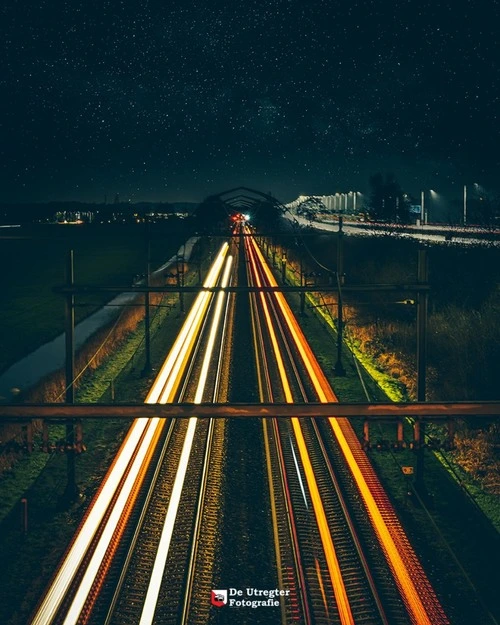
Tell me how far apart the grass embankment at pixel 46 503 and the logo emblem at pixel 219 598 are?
243 centimetres

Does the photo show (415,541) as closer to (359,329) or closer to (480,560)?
(480,560)

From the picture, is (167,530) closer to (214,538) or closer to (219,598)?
(214,538)

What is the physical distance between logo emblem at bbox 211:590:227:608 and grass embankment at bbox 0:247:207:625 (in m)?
2.43

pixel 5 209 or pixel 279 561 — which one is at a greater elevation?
pixel 5 209

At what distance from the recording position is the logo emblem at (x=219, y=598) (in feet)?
26.5

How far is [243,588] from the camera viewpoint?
8.45 meters

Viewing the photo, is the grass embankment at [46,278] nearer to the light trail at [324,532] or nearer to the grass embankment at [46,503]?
the grass embankment at [46,503]

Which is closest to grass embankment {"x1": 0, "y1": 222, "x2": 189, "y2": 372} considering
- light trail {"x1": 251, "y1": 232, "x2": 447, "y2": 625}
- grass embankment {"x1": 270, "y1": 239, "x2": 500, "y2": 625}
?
light trail {"x1": 251, "y1": 232, "x2": 447, "y2": 625}

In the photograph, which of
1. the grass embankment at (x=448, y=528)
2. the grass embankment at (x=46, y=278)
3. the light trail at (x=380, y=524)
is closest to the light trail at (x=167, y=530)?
the light trail at (x=380, y=524)

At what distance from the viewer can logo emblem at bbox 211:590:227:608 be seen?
8077mm

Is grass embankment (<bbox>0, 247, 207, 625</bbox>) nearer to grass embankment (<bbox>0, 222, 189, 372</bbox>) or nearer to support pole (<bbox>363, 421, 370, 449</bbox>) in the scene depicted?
grass embankment (<bbox>0, 222, 189, 372</bbox>)

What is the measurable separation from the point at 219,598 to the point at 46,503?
180 inches

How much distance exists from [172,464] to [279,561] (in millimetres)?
4323

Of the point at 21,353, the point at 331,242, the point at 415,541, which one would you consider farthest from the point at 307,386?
the point at 331,242
